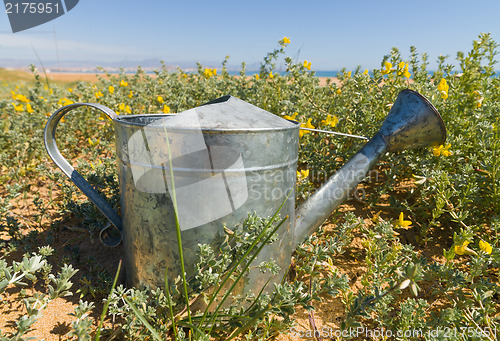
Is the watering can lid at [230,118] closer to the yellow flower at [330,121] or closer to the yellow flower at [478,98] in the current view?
the yellow flower at [330,121]

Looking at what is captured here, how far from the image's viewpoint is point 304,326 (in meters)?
1.58

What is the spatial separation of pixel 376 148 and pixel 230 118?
84 cm

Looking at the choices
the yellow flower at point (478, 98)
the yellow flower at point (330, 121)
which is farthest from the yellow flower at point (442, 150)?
the yellow flower at point (330, 121)

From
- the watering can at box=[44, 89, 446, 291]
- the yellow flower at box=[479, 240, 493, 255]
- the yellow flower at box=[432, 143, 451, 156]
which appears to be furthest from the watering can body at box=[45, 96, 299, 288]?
the yellow flower at box=[432, 143, 451, 156]

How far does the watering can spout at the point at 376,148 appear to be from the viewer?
1.75m

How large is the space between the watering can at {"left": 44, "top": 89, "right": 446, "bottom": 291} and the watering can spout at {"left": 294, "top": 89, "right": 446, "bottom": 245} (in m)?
0.15

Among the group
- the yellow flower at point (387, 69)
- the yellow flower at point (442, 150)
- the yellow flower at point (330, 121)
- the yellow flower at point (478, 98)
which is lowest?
the yellow flower at point (442, 150)

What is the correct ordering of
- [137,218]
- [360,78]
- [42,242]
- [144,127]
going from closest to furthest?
1. [144,127]
2. [137,218]
3. [42,242]
4. [360,78]

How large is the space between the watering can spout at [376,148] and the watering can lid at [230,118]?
45cm

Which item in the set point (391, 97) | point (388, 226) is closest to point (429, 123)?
point (388, 226)

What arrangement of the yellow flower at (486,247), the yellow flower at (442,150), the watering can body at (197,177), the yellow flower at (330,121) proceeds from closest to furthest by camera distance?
1. the watering can body at (197,177)
2. the yellow flower at (486,247)
3. the yellow flower at (442,150)
4. the yellow flower at (330,121)

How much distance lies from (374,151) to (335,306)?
799 mm

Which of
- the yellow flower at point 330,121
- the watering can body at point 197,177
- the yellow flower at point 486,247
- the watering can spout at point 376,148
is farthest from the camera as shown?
the yellow flower at point 330,121

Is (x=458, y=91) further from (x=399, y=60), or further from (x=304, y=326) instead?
(x=304, y=326)
